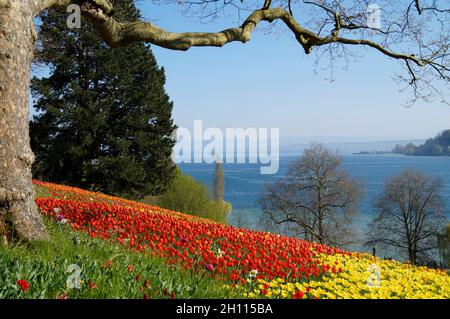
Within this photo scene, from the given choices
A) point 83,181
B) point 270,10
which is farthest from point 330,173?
point 270,10

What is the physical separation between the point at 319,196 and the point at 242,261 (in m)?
30.8

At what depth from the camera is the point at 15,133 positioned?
6.14 metres

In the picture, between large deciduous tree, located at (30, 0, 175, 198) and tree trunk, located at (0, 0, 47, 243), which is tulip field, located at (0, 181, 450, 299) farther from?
large deciduous tree, located at (30, 0, 175, 198)

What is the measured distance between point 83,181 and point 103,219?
21.6 meters

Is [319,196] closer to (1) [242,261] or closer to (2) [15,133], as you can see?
(1) [242,261]

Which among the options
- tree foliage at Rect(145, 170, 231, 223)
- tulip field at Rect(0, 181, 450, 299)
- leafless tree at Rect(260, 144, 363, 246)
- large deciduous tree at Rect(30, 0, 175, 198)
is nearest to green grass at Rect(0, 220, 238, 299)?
tulip field at Rect(0, 181, 450, 299)

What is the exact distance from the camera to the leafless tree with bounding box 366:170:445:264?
39.1 metres

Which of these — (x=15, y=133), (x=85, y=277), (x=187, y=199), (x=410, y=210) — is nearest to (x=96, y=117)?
(x=187, y=199)

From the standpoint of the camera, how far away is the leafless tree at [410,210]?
39.1m

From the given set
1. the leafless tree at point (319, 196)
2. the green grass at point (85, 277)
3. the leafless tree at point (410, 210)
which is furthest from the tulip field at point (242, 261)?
the leafless tree at point (410, 210)

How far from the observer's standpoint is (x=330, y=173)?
3756 cm

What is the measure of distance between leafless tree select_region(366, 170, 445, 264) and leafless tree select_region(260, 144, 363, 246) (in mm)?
3692
